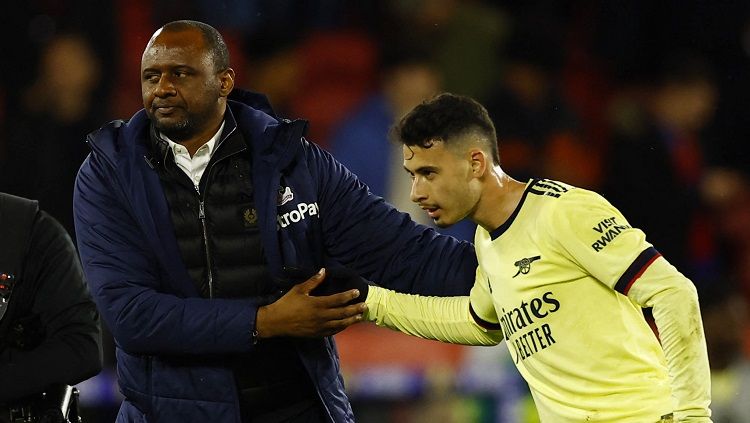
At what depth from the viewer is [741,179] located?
Answer: 5328 mm

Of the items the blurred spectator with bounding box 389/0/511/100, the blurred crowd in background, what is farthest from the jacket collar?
the blurred spectator with bounding box 389/0/511/100

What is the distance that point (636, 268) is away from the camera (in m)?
2.30

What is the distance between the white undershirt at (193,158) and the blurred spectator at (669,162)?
2608mm

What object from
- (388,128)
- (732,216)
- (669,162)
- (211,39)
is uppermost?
(211,39)

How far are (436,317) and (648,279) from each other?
71 cm

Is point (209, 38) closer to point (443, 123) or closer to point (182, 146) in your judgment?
point (182, 146)

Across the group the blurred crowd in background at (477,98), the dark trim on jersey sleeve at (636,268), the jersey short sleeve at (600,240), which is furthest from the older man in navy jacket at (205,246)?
the blurred crowd in background at (477,98)

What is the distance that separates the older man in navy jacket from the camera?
9.08 feet

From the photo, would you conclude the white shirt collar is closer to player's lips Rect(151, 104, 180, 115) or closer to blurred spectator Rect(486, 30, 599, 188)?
player's lips Rect(151, 104, 180, 115)

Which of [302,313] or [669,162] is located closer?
[302,313]

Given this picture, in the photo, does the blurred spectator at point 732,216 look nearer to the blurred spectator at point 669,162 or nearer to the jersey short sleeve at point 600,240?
the blurred spectator at point 669,162

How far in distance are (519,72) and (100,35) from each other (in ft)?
6.32

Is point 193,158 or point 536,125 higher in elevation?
point 193,158

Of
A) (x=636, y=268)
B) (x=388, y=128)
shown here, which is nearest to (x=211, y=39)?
(x=636, y=268)
